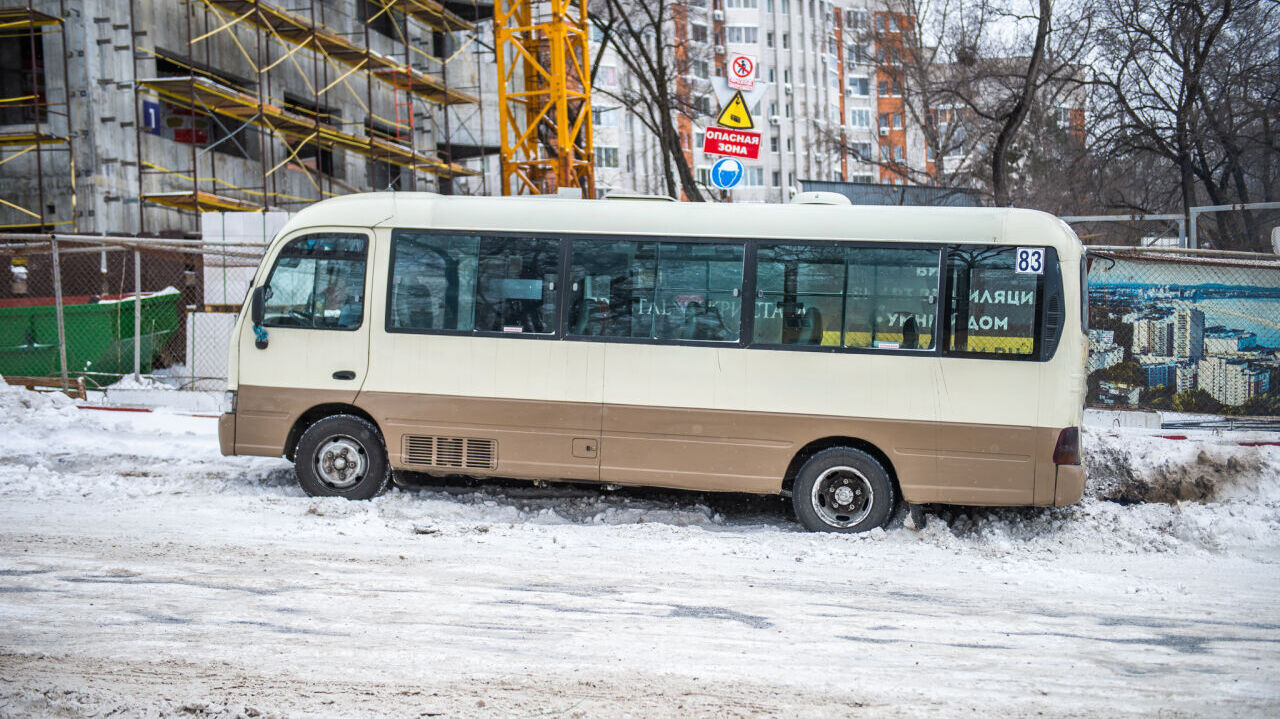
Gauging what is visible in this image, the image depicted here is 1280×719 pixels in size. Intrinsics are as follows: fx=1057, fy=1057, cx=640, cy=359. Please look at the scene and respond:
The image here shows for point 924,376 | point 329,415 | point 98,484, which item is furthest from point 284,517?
point 924,376

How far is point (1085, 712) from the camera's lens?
4.53 m

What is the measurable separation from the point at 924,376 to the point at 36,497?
759 cm

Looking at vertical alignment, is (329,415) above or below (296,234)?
below

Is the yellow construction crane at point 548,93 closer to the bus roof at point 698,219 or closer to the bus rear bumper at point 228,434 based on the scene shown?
the bus roof at point 698,219

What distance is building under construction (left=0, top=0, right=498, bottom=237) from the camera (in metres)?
23.0

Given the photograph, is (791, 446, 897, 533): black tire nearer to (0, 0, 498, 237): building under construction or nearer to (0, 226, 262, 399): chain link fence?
(0, 226, 262, 399): chain link fence

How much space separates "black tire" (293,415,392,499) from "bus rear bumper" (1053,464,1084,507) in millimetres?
5644

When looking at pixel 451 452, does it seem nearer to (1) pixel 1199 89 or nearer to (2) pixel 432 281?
(2) pixel 432 281

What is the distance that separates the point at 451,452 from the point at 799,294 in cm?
331

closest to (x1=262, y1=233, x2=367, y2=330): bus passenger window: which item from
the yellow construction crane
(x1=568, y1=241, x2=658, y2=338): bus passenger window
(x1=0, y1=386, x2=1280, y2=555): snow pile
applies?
(x1=0, y1=386, x2=1280, y2=555): snow pile

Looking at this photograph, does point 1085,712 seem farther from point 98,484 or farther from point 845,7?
point 845,7

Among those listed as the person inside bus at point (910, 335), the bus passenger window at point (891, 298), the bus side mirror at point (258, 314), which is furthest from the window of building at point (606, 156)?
the person inside bus at point (910, 335)

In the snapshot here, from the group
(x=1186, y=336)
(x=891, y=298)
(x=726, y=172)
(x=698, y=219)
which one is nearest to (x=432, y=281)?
(x=698, y=219)

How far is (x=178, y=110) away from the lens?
85.6 ft
